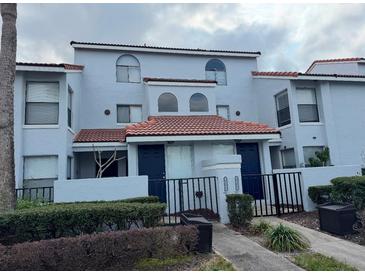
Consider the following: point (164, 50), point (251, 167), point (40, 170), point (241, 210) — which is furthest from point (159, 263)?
point (164, 50)

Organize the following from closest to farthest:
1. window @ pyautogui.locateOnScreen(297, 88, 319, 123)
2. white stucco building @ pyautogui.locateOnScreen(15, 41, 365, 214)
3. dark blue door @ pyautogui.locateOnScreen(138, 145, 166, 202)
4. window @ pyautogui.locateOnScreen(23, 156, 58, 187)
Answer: window @ pyautogui.locateOnScreen(23, 156, 58, 187) < white stucco building @ pyautogui.locateOnScreen(15, 41, 365, 214) < dark blue door @ pyautogui.locateOnScreen(138, 145, 166, 202) < window @ pyautogui.locateOnScreen(297, 88, 319, 123)

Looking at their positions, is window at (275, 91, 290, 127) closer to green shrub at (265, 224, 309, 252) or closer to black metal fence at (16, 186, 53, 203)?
green shrub at (265, 224, 309, 252)

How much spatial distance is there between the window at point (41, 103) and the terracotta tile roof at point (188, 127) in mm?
3435

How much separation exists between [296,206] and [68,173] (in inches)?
400

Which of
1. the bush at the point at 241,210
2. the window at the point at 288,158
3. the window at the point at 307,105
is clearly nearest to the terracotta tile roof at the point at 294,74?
the window at the point at 307,105

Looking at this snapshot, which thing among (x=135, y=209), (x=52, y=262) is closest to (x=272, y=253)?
(x=135, y=209)

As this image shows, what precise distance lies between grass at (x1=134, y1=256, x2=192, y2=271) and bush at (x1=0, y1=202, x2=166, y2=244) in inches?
50.0

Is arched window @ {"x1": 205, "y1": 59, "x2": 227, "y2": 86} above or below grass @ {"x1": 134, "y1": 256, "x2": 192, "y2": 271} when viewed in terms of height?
above

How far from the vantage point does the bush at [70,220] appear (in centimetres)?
588

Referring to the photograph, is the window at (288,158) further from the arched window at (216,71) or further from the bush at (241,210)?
the bush at (241,210)

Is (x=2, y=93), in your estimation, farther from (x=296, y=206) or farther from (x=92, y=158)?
(x=296, y=206)

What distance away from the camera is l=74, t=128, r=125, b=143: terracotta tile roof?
43.0 feet

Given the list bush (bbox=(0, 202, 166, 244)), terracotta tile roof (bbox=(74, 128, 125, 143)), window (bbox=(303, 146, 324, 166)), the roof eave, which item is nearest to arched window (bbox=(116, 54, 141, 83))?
the roof eave

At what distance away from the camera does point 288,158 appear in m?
15.6
